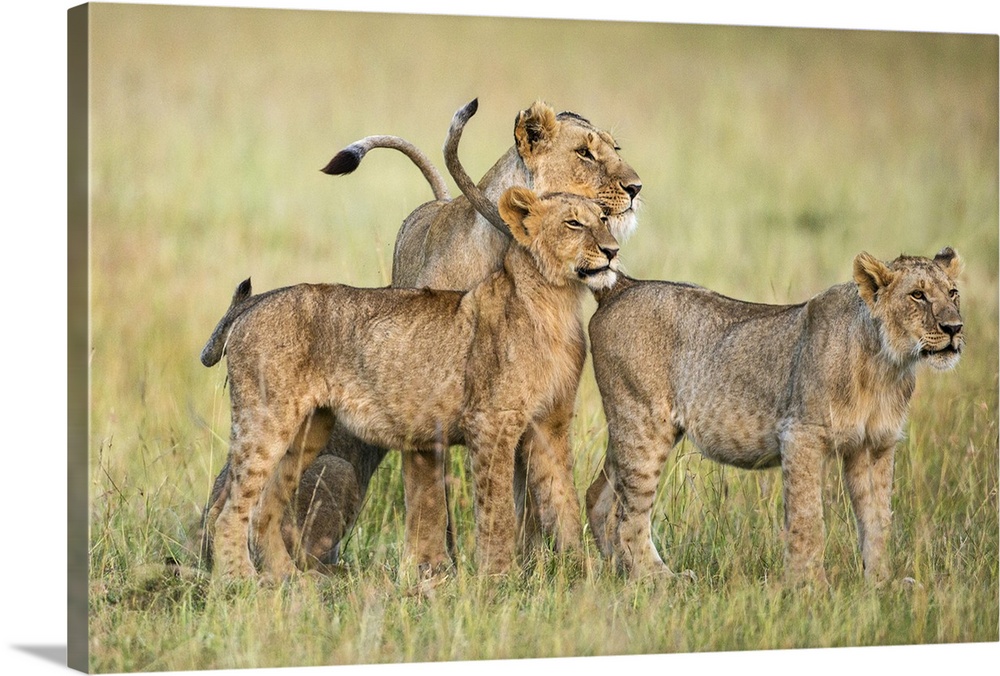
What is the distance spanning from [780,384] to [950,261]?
79 centimetres

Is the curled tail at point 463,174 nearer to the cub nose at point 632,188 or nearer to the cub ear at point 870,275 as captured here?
the cub nose at point 632,188

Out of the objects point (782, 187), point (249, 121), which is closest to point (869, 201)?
point (782, 187)

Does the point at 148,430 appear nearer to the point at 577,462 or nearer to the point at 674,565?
the point at 577,462

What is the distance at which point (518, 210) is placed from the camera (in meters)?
7.20

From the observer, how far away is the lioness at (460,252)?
7.37 m

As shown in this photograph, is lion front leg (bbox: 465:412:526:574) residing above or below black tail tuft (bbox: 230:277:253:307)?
below

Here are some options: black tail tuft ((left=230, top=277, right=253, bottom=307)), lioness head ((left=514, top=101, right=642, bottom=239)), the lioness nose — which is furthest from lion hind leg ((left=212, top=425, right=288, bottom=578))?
the lioness nose

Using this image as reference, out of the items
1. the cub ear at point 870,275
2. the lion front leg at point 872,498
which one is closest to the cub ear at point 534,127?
the cub ear at point 870,275

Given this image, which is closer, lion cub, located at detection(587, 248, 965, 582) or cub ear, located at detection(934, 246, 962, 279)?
lion cub, located at detection(587, 248, 965, 582)

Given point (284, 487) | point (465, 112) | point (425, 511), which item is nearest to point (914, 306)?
point (465, 112)

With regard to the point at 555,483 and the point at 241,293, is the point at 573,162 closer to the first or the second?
the point at 555,483

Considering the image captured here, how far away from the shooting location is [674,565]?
7.62 metres

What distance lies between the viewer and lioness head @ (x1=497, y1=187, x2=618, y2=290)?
708 cm

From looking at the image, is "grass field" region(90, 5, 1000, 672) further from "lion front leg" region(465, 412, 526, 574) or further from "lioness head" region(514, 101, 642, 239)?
"lioness head" region(514, 101, 642, 239)
